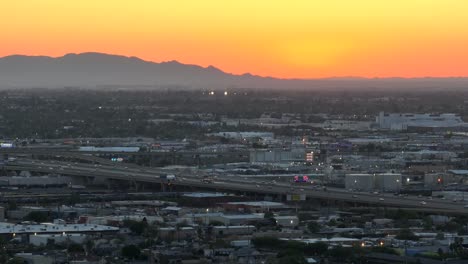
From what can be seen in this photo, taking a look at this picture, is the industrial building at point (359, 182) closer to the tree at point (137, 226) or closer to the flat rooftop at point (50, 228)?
the tree at point (137, 226)

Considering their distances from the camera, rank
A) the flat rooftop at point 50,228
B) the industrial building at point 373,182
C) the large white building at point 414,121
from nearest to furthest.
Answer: the flat rooftop at point 50,228 → the industrial building at point 373,182 → the large white building at point 414,121

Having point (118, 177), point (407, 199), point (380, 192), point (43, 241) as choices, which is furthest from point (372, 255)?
point (118, 177)

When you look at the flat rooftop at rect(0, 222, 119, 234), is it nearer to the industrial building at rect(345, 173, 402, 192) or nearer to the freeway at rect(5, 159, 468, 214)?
the freeway at rect(5, 159, 468, 214)

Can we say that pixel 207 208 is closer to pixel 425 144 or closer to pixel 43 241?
pixel 43 241

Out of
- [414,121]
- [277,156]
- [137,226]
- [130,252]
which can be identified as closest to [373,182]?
[277,156]

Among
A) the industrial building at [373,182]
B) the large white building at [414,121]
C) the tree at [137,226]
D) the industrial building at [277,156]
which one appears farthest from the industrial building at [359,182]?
the large white building at [414,121]

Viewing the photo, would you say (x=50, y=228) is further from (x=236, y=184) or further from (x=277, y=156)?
(x=277, y=156)

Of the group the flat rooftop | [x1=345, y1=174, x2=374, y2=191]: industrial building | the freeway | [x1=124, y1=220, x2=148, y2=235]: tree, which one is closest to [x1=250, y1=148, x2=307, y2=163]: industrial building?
the freeway
